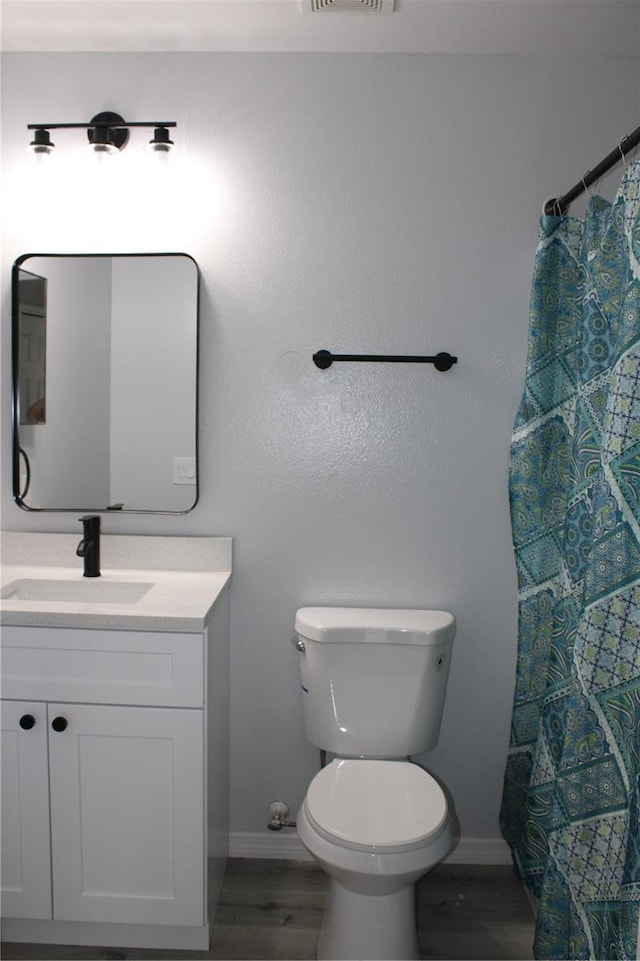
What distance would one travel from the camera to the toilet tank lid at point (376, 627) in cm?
199

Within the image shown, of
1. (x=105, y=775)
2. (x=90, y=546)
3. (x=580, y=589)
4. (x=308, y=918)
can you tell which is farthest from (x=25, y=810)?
(x=580, y=589)

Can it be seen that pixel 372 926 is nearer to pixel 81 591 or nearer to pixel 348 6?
pixel 81 591

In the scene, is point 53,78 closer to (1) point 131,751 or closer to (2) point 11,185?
(2) point 11,185

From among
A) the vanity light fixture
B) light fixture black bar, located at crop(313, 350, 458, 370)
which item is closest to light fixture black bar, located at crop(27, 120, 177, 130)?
the vanity light fixture

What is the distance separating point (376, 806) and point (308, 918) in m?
0.56

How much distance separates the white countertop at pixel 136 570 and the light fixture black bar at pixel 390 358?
2.09 feet

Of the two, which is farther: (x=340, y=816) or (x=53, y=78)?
(x=53, y=78)

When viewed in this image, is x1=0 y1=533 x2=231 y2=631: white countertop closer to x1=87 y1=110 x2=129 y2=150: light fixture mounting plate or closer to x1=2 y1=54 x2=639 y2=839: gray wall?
x1=2 y1=54 x2=639 y2=839: gray wall

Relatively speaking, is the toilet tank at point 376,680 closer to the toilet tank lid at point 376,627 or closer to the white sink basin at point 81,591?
the toilet tank lid at point 376,627

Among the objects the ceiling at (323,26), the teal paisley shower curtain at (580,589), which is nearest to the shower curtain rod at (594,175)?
the teal paisley shower curtain at (580,589)

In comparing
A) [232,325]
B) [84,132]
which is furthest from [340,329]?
[84,132]

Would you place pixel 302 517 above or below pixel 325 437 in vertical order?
below

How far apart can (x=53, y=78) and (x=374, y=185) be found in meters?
1.02

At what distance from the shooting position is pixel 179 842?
180 centimetres
